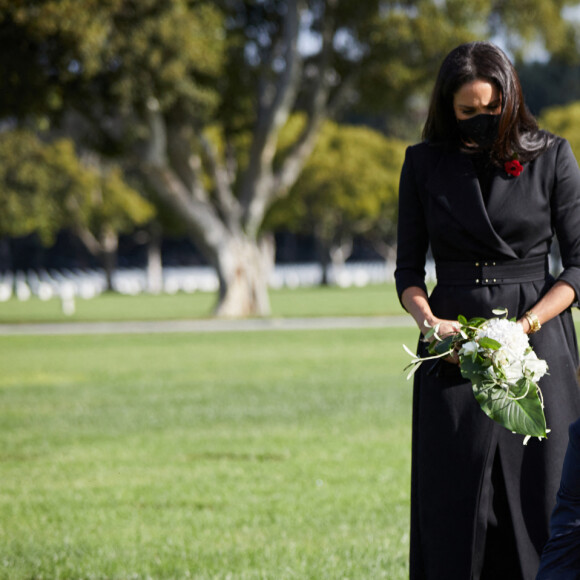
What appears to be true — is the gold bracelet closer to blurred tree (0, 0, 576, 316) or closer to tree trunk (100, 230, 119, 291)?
blurred tree (0, 0, 576, 316)

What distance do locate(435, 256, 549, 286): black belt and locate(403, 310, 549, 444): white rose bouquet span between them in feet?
0.98

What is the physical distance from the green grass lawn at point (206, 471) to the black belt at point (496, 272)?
1789mm

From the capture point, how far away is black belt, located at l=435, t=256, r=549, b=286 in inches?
134

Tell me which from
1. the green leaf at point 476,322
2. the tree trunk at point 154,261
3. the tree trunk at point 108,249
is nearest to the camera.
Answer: the green leaf at point 476,322

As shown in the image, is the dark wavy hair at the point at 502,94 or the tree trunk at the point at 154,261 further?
the tree trunk at the point at 154,261

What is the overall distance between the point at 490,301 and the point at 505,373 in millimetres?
421

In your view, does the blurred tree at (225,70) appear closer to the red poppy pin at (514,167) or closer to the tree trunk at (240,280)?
the tree trunk at (240,280)

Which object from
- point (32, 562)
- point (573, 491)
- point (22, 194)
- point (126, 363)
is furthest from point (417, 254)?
point (22, 194)

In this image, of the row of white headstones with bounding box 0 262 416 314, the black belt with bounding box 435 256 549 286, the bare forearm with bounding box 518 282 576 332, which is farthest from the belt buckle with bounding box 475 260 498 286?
the row of white headstones with bounding box 0 262 416 314

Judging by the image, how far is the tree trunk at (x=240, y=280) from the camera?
88.7 feet

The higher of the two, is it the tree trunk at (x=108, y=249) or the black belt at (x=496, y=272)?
the tree trunk at (x=108, y=249)

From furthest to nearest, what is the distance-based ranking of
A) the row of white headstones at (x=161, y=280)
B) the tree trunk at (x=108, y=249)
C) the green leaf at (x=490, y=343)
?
1. the row of white headstones at (x=161, y=280)
2. the tree trunk at (x=108, y=249)
3. the green leaf at (x=490, y=343)

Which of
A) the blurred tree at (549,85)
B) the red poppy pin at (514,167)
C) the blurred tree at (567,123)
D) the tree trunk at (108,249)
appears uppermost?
the blurred tree at (549,85)

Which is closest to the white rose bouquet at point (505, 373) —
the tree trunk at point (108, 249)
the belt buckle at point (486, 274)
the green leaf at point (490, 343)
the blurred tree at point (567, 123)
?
the green leaf at point (490, 343)
